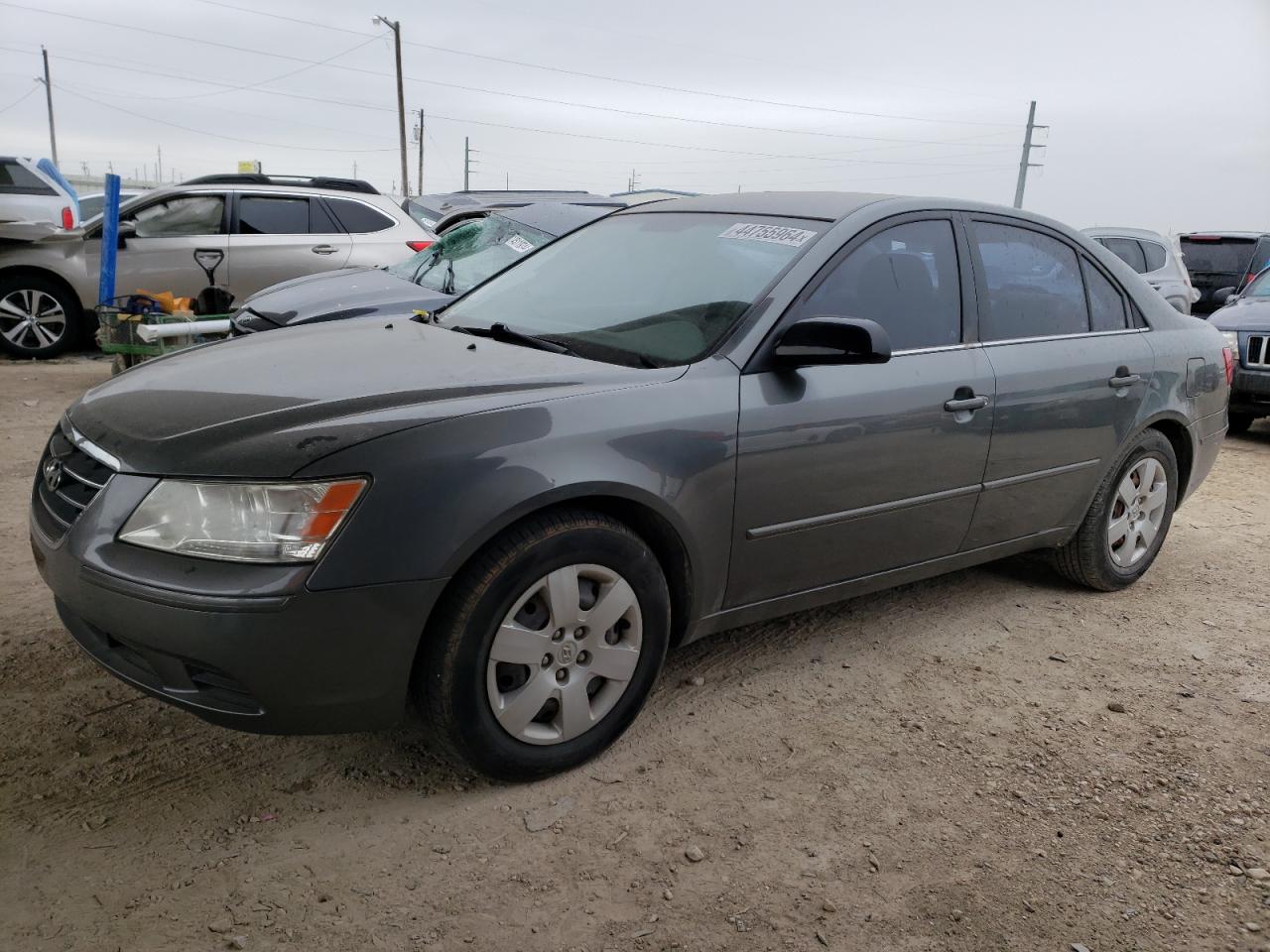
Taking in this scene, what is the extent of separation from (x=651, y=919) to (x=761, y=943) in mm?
242

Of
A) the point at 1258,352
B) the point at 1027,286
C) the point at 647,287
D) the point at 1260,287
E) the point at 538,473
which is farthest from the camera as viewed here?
the point at 1260,287

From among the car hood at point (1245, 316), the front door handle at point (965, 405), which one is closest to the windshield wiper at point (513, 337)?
the front door handle at point (965, 405)

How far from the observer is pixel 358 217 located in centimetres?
969

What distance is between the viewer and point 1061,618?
411cm

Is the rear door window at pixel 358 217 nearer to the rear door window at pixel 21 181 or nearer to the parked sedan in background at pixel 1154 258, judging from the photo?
the rear door window at pixel 21 181

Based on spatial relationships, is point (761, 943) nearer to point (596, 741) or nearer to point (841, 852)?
point (841, 852)

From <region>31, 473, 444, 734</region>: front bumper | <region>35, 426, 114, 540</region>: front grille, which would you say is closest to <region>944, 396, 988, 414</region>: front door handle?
<region>31, 473, 444, 734</region>: front bumper

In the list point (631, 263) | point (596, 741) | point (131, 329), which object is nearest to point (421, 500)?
point (596, 741)

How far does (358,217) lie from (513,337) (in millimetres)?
7166

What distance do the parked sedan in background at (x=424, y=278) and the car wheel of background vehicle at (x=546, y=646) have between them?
3.67 metres

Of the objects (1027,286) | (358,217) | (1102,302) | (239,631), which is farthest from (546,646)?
(358,217)

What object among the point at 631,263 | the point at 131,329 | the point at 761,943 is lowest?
the point at 761,943

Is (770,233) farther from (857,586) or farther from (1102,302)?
(1102,302)

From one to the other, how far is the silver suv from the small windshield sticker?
21.9 feet
